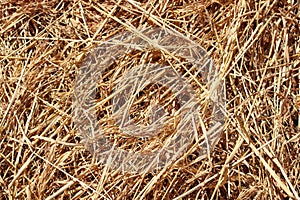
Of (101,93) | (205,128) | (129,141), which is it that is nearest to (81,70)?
(101,93)

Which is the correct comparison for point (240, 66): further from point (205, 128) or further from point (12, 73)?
point (12, 73)

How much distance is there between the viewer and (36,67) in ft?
4.29

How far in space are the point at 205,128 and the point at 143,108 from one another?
0.14 meters

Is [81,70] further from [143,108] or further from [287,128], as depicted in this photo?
[287,128]

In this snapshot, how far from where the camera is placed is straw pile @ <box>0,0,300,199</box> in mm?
1188

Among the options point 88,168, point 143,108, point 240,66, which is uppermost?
point 240,66

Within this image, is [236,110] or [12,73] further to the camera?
[12,73]

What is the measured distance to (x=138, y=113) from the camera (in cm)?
126

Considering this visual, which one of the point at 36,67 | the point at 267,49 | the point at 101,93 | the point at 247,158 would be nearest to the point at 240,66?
the point at 267,49

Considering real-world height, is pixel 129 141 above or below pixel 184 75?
below

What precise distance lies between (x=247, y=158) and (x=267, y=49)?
9.1 inches

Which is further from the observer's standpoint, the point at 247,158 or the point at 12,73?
the point at 12,73

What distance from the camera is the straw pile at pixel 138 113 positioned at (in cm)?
119

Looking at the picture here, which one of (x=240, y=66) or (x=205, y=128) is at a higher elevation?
(x=240, y=66)
